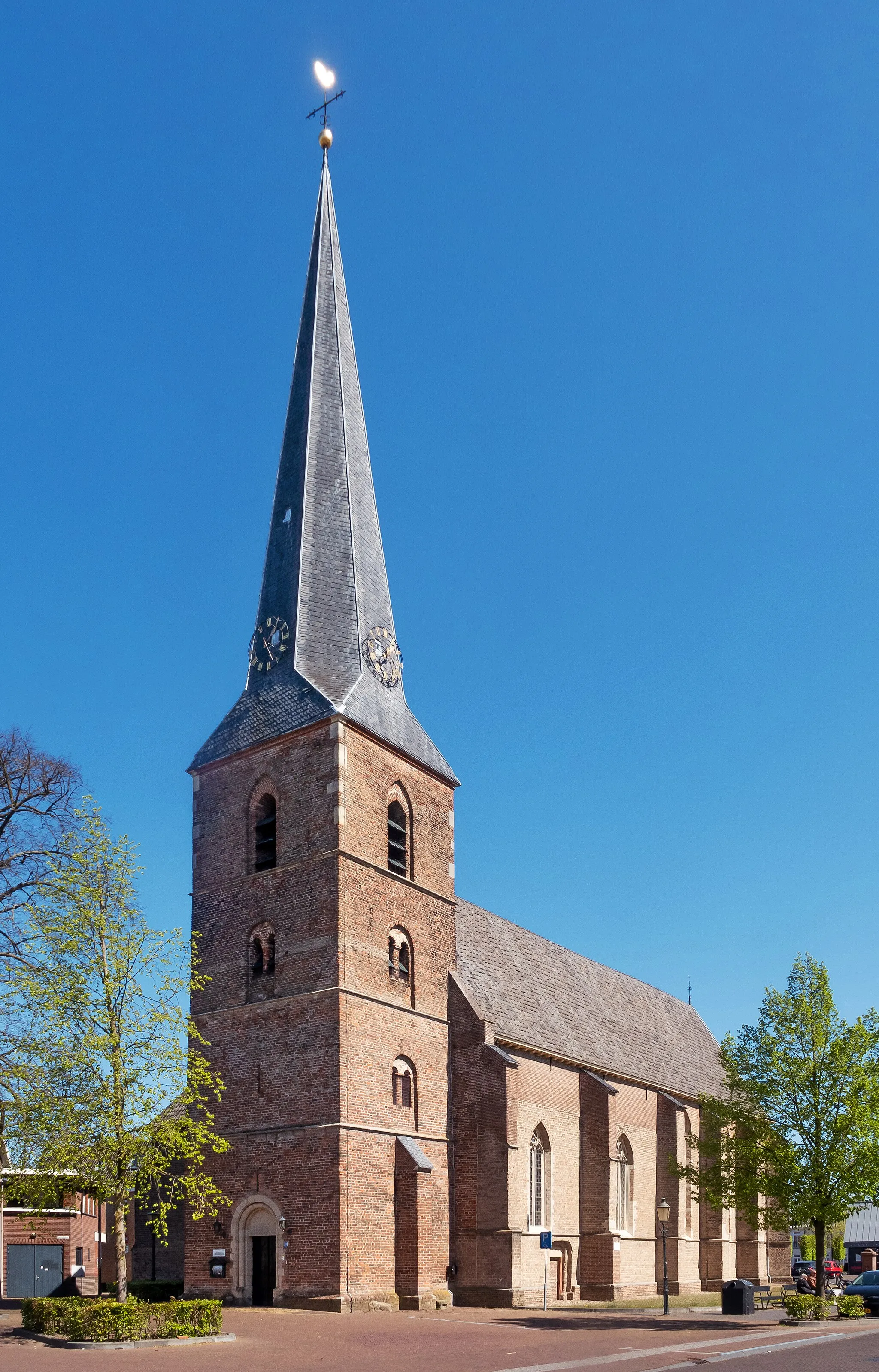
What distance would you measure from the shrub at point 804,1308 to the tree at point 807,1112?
1.71 metres

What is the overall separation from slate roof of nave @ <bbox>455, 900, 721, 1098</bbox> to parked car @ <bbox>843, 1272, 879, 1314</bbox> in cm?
1032

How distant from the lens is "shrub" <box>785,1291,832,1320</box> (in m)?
31.3

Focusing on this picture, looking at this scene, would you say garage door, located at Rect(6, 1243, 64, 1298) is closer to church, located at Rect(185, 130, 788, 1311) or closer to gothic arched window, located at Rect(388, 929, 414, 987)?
church, located at Rect(185, 130, 788, 1311)

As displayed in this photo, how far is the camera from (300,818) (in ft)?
111

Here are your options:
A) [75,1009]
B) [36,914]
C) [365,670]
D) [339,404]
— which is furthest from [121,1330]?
[339,404]

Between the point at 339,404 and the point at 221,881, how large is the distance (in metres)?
16.2

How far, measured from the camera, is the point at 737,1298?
3412cm

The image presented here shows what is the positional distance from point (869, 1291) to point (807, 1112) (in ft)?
24.3

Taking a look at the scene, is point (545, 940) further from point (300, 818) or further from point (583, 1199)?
point (300, 818)

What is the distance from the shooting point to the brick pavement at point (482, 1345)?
64.5 ft

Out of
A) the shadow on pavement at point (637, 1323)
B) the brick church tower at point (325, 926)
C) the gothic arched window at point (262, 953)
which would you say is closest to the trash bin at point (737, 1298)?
the shadow on pavement at point (637, 1323)

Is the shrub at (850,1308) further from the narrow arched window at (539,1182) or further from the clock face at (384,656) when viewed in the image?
the clock face at (384,656)

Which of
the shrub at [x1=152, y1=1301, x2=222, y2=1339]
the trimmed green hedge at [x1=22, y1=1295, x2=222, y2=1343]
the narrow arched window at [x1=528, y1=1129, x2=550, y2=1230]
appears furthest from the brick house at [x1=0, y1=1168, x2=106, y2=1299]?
the shrub at [x1=152, y1=1301, x2=222, y2=1339]

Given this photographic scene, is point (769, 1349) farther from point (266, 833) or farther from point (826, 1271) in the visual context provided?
point (826, 1271)
